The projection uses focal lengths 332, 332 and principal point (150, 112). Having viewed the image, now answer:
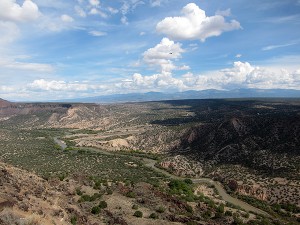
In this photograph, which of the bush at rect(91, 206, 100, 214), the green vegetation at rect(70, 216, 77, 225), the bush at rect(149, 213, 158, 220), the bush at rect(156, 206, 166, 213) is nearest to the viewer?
the green vegetation at rect(70, 216, 77, 225)

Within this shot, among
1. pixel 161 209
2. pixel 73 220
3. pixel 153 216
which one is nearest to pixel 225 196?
pixel 161 209

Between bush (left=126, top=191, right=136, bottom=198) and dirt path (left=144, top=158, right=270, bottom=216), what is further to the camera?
Answer: dirt path (left=144, top=158, right=270, bottom=216)

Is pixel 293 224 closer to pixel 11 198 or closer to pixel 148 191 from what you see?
pixel 148 191

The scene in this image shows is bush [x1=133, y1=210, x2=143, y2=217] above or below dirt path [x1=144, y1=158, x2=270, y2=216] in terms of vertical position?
above

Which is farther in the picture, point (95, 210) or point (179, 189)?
point (179, 189)

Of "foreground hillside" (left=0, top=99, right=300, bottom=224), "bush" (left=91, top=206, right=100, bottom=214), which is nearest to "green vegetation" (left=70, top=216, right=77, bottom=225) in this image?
"foreground hillside" (left=0, top=99, right=300, bottom=224)

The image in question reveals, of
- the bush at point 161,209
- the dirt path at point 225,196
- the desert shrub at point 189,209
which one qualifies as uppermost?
the bush at point 161,209

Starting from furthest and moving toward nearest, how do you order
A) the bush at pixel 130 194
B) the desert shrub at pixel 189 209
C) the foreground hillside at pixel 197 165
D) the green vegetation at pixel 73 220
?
the foreground hillside at pixel 197 165, the bush at pixel 130 194, the desert shrub at pixel 189 209, the green vegetation at pixel 73 220

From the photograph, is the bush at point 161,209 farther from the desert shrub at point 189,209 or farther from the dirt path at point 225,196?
the dirt path at point 225,196

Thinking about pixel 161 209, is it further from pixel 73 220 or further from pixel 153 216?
pixel 73 220

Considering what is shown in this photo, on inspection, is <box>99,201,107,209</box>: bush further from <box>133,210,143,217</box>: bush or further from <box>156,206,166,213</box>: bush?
<box>156,206,166,213</box>: bush

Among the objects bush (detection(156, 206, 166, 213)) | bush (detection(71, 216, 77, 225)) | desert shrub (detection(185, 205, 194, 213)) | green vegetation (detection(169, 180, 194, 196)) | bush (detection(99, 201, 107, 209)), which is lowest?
green vegetation (detection(169, 180, 194, 196))

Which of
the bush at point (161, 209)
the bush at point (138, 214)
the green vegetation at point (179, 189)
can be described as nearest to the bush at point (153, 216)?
the bush at point (138, 214)
